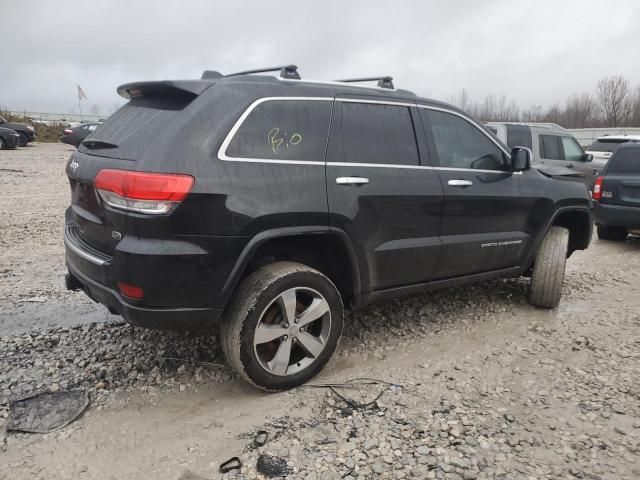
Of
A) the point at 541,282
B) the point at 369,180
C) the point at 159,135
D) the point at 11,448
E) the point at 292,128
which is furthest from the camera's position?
the point at 541,282

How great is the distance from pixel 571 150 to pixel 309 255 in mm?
9657

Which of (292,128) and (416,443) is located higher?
(292,128)

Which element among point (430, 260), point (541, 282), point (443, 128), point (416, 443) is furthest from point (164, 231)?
point (541, 282)

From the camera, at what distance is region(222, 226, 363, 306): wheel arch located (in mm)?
2822

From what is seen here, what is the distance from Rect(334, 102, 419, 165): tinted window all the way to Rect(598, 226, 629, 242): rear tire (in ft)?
20.2

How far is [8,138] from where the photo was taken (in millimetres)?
22078

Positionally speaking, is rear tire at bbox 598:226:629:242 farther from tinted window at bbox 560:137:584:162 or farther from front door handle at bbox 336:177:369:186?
front door handle at bbox 336:177:369:186

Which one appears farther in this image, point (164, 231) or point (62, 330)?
point (62, 330)

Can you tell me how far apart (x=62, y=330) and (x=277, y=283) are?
2.06 m

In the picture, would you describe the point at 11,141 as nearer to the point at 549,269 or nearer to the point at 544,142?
the point at 544,142

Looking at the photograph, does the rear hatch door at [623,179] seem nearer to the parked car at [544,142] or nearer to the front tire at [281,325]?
the parked car at [544,142]

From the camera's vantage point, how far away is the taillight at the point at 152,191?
2.57 metres

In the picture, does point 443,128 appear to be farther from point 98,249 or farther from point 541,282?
point 98,249

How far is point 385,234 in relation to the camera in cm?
339
